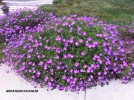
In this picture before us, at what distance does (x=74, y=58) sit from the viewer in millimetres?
4844

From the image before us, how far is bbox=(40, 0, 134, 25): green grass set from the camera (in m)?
7.96

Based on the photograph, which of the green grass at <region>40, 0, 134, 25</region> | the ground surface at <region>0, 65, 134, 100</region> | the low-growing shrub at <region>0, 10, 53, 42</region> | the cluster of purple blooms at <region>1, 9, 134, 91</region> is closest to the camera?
the ground surface at <region>0, 65, 134, 100</region>

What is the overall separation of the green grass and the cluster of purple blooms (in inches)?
95.0

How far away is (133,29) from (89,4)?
3313 millimetres

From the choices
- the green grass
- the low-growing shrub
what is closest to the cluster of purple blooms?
the low-growing shrub

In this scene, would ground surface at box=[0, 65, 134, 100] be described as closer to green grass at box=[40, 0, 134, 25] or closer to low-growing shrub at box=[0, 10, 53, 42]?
low-growing shrub at box=[0, 10, 53, 42]

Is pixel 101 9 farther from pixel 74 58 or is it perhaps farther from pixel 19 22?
pixel 74 58

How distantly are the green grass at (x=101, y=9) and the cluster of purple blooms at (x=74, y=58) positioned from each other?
7.92ft

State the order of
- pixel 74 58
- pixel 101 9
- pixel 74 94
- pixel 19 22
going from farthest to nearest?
pixel 101 9
pixel 19 22
pixel 74 58
pixel 74 94

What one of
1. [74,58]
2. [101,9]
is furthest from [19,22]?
[101,9]

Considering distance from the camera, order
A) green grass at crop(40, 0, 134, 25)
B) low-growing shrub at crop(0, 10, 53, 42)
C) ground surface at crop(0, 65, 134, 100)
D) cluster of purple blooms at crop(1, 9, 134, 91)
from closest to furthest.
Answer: ground surface at crop(0, 65, 134, 100) < cluster of purple blooms at crop(1, 9, 134, 91) < low-growing shrub at crop(0, 10, 53, 42) < green grass at crop(40, 0, 134, 25)

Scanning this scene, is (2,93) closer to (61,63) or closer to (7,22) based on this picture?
(61,63)

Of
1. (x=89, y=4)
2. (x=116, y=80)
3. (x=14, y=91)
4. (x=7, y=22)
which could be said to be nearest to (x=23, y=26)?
(x=7, y=22)

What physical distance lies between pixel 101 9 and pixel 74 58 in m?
4.25
